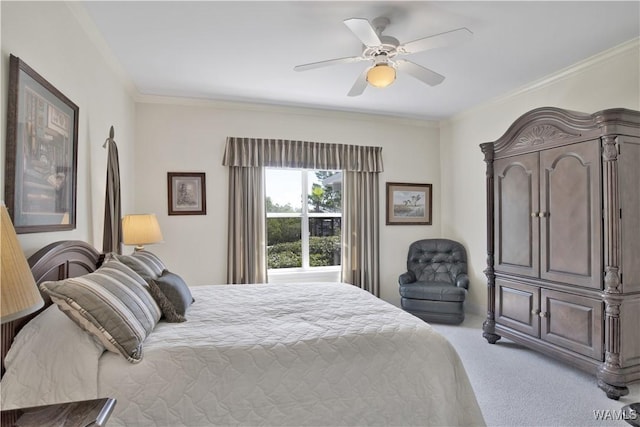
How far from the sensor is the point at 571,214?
284cm

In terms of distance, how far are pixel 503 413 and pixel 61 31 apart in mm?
3684

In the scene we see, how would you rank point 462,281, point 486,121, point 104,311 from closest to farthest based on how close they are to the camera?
point 104,311 < point 462,281 < point 486,121

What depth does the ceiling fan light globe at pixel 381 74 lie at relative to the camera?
2.45m

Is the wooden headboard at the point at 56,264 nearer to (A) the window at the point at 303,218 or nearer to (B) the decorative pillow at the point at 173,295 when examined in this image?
(B) the decorative pillow at the point at 173,295

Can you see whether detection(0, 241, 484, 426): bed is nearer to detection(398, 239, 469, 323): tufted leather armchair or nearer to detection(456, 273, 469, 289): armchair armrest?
detection(398, 239, 469, 323): tufted leather armchair

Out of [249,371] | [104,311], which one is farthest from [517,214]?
[104,311]

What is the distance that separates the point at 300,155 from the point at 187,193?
4.79 feet

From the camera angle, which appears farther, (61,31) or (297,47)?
(297,47)

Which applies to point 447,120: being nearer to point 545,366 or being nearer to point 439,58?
point 439,58

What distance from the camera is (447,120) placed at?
5.11 meters

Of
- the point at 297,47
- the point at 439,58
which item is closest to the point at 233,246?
the point at 297,47

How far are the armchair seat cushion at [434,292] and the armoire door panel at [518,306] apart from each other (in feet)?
1.78

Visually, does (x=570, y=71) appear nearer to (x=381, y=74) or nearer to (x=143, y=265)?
(x=381, y=74)

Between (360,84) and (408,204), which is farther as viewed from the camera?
(408,204)
